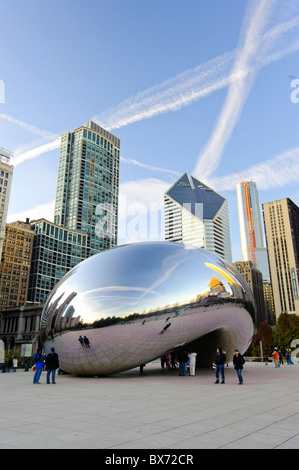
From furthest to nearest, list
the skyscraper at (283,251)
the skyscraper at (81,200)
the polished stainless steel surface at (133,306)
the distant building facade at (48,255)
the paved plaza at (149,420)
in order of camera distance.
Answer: the skyscraper at (81,200) < the skyscraper at (283,251) < the distant building facade at (48,255) < the polished stainless steel surface at (133,306) < the paved plaza at (149,420)

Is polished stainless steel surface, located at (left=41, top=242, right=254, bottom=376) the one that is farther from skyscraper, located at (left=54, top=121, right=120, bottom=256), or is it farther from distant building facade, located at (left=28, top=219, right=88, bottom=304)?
skyscraper, located at (left=54, top=121, right=120, bottom=256)

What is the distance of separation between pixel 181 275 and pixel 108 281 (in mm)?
2869

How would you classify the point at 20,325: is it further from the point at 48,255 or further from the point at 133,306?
the point at 133,306

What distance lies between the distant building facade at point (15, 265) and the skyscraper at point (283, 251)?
110 meters

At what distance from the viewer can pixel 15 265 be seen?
A: 142 meters

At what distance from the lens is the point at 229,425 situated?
19.0ft

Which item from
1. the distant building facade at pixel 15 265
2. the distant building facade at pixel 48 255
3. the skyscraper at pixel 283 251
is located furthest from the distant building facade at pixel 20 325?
the skyscraper at pixel 283 251

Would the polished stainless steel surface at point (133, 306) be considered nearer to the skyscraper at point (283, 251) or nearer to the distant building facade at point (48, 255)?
the distant building facade at point (48, 255)

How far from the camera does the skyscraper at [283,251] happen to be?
6314 inches

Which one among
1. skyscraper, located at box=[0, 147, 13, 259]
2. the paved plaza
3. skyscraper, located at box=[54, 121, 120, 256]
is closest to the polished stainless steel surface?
the paved plaza

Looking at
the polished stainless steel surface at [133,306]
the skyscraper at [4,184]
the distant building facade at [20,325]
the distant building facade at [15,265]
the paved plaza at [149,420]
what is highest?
the skyscraper at [4,184]

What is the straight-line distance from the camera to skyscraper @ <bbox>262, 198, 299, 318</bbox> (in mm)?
160375

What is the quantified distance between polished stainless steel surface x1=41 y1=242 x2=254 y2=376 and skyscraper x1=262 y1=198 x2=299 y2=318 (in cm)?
15417
